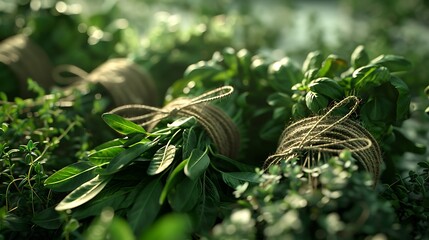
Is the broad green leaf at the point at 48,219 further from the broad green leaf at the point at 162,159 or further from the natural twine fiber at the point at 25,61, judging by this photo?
the natural twine fiber at the point at 25,61

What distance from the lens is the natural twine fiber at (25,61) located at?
4.52ft

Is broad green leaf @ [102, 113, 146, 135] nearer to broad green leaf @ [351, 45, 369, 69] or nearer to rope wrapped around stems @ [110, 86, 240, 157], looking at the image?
rope wrapped around stems @ [110, 86, 240, 157]

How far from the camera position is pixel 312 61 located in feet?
3.49

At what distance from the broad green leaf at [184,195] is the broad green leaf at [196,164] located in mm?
19

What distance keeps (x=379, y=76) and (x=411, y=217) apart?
257 mm

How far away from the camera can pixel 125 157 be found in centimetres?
86

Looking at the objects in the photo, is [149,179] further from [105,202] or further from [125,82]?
[125,82]

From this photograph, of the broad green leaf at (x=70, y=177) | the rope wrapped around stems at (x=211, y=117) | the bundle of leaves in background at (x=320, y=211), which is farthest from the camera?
the rope wrapped around stems at (x=211, y=117)

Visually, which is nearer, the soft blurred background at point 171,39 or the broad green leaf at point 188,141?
the broad green leaf at point 188,141

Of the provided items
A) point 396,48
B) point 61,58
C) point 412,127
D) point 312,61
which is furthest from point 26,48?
point 396,48

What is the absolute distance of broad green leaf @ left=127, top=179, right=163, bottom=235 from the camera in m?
0.77

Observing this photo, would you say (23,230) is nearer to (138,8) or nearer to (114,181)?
(114,181)

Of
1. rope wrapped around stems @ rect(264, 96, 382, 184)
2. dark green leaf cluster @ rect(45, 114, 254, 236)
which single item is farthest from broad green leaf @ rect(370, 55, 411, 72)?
dark green leaf cluster @ rect(45, 114, 254, 236)

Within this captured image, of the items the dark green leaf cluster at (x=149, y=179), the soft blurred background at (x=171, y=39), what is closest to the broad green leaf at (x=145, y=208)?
the dark green leaf cluster at (x=149, y=179)
